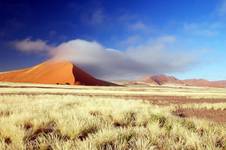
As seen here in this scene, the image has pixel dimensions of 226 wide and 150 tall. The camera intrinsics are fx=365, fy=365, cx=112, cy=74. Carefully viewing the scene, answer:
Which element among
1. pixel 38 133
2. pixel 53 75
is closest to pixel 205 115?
pixel 38 133

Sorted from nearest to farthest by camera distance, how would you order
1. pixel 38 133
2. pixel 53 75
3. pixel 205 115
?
pixel 38 133 < pixel 205 115 < pixel 53 75

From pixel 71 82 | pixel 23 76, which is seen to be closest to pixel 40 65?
pixel 23 76

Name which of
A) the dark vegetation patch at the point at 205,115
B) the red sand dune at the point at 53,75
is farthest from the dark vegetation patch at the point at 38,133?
the red sand dune at the point at 53,75

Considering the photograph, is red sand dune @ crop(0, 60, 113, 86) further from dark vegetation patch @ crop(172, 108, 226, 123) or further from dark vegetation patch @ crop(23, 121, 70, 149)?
dark vegetation patch @ crop(23, 121, 70, 149)

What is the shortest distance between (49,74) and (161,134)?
12477cm

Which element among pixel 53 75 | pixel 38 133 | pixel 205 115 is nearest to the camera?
pixel 38 133

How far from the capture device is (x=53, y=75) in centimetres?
12962

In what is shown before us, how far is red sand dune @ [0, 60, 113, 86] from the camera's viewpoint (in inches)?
4857

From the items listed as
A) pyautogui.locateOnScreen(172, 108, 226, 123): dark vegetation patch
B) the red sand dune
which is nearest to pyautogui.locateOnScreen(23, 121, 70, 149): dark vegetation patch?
pyautogui.locateOnScreen(172, 108, 226, 123): dark vegetation patch

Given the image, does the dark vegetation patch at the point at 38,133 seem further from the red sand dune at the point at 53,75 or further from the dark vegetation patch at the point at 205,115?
the red sand dune at the point at 53,75

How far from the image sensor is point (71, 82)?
117938 millimetres

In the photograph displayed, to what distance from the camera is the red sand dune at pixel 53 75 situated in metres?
123

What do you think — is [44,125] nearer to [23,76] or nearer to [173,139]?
[173,139]

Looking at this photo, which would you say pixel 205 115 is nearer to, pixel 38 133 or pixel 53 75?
pixel 38 133
